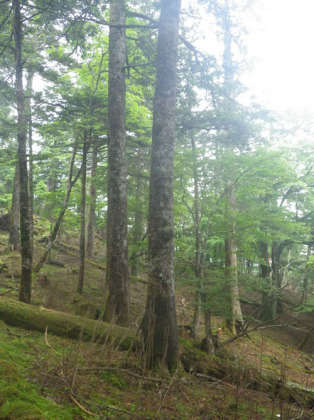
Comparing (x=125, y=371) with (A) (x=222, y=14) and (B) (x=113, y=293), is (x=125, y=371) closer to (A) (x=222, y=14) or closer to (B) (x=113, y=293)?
(B) (x=113, y=293)

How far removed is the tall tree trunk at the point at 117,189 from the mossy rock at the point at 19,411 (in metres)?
4.13

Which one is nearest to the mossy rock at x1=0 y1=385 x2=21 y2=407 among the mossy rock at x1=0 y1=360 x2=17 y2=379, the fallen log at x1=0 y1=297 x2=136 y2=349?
the mossy rock at x1=0 y1=360 x2=17 y2=379

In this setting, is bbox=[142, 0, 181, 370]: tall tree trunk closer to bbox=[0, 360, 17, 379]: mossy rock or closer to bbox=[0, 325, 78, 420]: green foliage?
bbox=[0, 325, 78, 420]: green foliage

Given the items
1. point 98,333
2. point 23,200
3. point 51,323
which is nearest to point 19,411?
point 98,333

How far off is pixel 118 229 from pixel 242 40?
23.1ft

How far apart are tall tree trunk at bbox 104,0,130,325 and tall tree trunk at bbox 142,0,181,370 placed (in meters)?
1.88

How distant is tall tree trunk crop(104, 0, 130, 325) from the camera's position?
6992 millimetres

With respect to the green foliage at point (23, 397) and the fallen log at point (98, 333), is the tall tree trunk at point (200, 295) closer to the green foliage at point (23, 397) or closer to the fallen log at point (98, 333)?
the fallen log at point (98, 333)

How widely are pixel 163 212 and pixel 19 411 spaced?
3.45m

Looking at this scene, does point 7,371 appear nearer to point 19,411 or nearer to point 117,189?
point 19,411

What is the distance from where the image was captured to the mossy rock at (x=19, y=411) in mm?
2439

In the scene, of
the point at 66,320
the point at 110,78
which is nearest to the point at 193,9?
the point at 110,78

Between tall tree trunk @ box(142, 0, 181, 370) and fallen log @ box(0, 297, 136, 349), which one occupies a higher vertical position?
tall tree trunk @ box(142, 0, 181, 370)

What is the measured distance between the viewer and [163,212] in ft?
17.0
